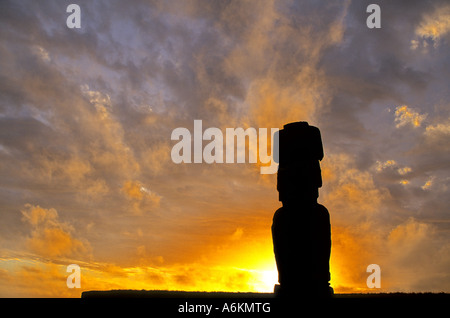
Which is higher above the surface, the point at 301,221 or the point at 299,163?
the point at 299,163

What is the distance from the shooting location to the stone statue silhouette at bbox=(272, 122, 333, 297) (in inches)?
424

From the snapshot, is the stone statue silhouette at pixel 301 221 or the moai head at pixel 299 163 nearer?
the stone statue silhouette at pixel 301 221

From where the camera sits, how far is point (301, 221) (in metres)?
10.9

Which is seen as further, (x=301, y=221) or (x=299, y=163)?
(x=299, y=163)

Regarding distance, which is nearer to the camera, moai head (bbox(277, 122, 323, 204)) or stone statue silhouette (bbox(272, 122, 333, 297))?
stone statue silhouette (bbox(272, 122, 333, 297))

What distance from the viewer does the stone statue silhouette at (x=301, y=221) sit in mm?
10758
